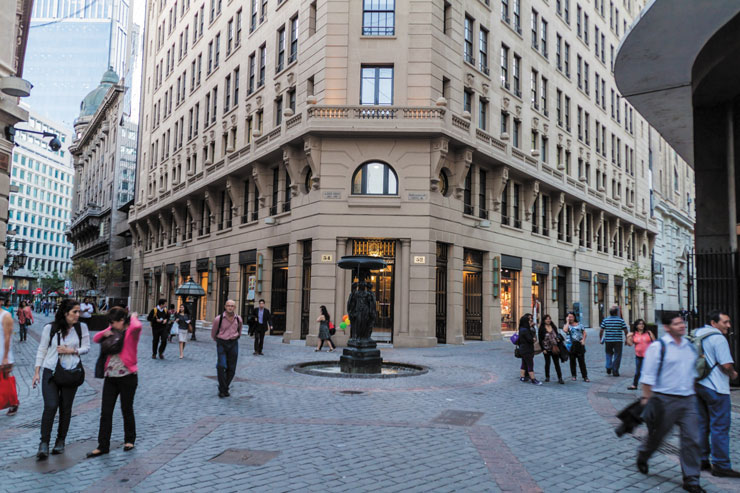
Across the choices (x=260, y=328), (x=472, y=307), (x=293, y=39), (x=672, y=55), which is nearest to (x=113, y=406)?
(x=672, y=55)

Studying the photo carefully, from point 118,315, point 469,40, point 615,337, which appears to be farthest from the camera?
point 469,40

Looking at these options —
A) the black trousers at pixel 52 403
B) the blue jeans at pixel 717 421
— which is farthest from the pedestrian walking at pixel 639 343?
the black trousers at pixel 52 403

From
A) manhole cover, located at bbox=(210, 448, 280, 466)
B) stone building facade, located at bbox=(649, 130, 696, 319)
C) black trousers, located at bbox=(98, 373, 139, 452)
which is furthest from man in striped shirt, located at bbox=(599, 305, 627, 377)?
stone building facade, located at bbox=(649, 130, 696, 319)

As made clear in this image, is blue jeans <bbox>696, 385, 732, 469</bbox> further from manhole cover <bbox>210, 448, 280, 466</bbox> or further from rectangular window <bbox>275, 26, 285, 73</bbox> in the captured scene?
rectangular window <bbox>275, 26, 285, 73</bbox>

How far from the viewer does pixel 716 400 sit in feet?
19.5

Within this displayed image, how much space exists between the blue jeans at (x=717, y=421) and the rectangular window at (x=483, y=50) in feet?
75.1

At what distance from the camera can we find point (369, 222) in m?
22.2

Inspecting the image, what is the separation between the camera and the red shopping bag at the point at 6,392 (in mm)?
7410

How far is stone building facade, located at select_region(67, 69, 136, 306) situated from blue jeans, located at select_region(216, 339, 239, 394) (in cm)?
4895

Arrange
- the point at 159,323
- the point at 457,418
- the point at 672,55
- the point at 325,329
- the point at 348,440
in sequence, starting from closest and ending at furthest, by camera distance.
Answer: the point at 348,440 → the point at 457,418 → the point at 672,55 → the point at 159,323 → the point at 325,329

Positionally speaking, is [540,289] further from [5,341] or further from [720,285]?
[5,341]

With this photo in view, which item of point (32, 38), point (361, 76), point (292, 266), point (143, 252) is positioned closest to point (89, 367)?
point (292, 266)

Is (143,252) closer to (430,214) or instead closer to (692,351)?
(430,214)

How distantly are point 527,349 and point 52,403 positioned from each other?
10088 mm
